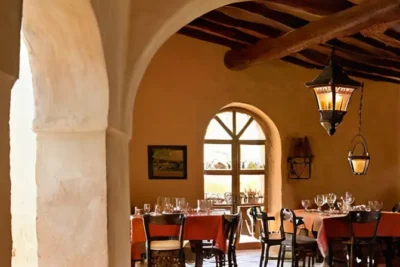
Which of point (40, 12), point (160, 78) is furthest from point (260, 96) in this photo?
point (40, 12)

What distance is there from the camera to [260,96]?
701 centimetres

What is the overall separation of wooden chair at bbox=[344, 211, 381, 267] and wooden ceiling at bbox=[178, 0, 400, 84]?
1.81 meters

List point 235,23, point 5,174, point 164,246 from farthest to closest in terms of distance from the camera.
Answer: point 235,23, point 164,246, point 5,174

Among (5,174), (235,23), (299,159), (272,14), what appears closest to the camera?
(5,174)

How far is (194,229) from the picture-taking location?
511cm

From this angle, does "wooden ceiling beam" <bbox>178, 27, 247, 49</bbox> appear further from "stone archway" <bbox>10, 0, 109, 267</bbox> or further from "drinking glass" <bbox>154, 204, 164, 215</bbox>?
"stone archway" <bbox>10, 0, 109, 267</bbox>

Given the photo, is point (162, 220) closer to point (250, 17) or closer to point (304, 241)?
point (304, 241)

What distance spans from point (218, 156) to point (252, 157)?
57 cm

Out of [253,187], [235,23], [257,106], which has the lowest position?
[253,187]

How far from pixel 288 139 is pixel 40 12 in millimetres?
5624

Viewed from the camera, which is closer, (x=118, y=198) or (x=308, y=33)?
(x=118, y=198)

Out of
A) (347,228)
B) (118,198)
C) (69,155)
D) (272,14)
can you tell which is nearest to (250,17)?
(272,14)

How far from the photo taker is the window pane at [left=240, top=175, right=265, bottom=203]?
736cm

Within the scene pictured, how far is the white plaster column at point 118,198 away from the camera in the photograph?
2.26 metres
